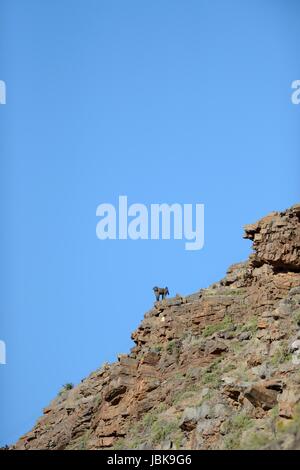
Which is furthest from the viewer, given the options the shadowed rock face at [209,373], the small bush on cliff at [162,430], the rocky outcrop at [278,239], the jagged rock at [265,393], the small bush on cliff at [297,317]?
the rocky outcrop at [278,239]

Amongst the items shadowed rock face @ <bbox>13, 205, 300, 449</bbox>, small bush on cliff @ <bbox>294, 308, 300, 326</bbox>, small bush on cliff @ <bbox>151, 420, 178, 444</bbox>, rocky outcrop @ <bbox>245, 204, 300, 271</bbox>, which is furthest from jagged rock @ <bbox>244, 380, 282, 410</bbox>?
rocky outcrop @ <bbox>245, 204, 300, 271</bbox>

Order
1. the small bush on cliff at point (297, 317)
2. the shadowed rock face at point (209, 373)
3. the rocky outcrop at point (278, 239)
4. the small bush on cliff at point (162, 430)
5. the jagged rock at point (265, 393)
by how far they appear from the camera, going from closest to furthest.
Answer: the jagged rock at point (265, 393) < the shadowed rock face at point (209, 373) < the small bush on cliff at point (162, 430) < the small bush on cliff at point (297, 317) < the rocky outcrop at point (278, 239)

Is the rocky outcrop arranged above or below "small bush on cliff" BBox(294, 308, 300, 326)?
above

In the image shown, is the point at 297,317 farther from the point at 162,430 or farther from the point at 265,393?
the point at 162,430

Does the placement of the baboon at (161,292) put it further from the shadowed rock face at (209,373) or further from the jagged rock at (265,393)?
the jagged rock at (265,393)

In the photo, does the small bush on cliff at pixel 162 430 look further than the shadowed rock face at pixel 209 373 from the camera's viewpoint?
Yes

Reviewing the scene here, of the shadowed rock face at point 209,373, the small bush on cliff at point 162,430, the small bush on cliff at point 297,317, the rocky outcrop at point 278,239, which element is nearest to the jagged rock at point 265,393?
the shadowed rock face at point 209,373

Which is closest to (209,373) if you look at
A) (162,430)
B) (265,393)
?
(162,430)

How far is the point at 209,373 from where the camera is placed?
159ft

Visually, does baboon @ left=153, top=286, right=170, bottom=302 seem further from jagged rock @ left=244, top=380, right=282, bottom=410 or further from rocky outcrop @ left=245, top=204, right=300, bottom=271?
jagged rock @ left=244, top=380, right=282, bottom=410

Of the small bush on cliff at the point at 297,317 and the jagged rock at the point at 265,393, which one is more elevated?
the small bush on cliff at the point at 297,317

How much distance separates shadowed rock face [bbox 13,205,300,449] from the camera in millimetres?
41969

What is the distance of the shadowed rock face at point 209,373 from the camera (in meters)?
42.0
